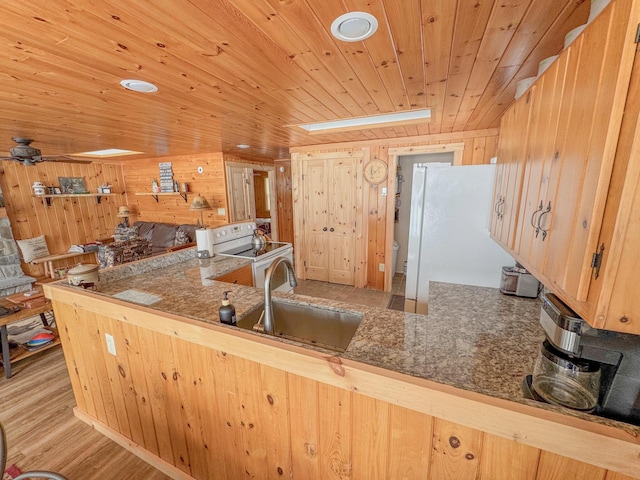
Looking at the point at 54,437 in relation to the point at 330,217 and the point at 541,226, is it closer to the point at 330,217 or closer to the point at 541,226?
the point at 541,226

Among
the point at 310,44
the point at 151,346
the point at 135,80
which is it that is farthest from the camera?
the point at 135,80

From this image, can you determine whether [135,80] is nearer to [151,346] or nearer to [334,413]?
[151,346]

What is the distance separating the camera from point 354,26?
3.74 ft

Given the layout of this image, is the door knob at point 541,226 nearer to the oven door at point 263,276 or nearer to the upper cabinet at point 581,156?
the upper cabinet at point 581,156

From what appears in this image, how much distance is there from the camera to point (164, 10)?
3.28ft

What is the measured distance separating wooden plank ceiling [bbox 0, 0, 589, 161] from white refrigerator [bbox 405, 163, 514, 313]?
62 cm

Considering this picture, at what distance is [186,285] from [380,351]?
149cm

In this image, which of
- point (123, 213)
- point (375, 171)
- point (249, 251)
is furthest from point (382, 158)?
point (123, 213)

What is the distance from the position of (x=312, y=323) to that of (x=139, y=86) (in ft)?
6.08

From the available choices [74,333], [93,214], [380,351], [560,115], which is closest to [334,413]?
[380,351]

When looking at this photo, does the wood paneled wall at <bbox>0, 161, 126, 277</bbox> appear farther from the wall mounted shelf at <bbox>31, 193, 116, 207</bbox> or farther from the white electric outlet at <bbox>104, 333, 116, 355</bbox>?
the white electric outlet at <bbox>104, 333, 116, 355</bbox>

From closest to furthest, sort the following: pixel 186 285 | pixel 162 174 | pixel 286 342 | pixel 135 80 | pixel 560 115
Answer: pixel 560 115 < pixel 286 342 < pixel 135 80 < pixel 186 285 < pixel 162 174

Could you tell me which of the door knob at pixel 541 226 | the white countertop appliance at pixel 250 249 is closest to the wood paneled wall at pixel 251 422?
the door knob at pixel 541 226

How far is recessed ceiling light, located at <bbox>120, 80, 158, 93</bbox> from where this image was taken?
1.62 meters
